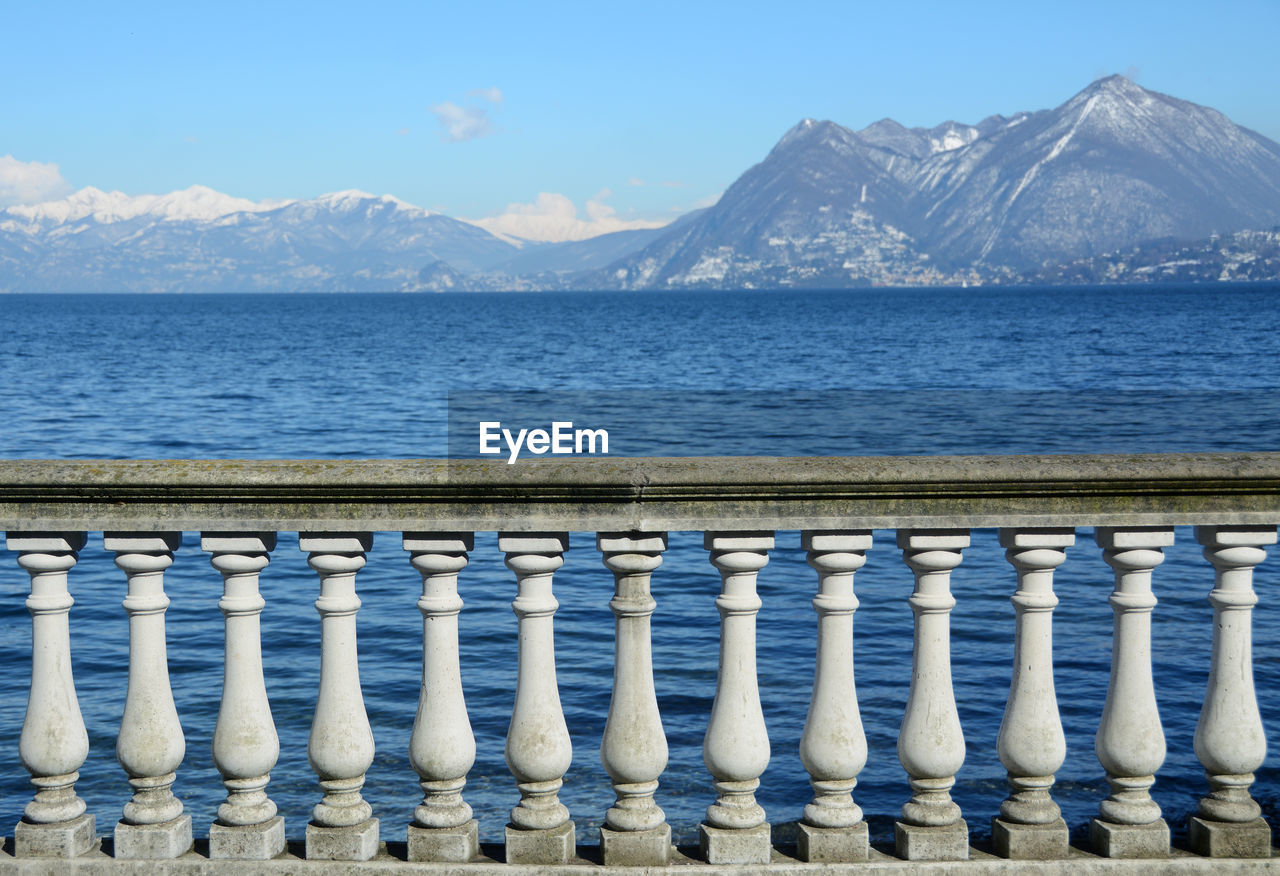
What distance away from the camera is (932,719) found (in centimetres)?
344

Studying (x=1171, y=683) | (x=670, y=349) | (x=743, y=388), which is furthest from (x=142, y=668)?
(x=670, y=349)

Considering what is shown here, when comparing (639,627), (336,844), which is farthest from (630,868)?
(336,844)

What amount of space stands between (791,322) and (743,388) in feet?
241

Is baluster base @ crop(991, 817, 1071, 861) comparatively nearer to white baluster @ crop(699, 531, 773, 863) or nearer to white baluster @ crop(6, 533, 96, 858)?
white baluster @ crop(699, 531, 773, 863)

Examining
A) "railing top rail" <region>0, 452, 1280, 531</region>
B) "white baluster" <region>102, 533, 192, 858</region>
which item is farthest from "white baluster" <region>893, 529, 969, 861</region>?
"white baluster" <region>102, 533, 192, 858</region>

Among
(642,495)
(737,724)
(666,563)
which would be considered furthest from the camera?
(666,563)

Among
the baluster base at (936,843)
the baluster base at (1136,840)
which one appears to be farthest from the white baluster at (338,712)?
the baluster base at (1136,840)

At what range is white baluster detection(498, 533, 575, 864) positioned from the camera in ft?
11.1

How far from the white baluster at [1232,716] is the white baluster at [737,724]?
4.17 ft

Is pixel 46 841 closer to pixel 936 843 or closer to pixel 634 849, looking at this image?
pixel 634 849

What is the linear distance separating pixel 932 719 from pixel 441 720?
54.8 inches

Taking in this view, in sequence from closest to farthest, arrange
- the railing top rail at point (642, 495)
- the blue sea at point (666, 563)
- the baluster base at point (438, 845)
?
the railing top rail at point (642, 495), the baluster base at point (438, 845), the blue sea at point (666, 563)

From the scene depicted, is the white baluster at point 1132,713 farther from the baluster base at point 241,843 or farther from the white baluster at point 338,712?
the baluster base at point 241,843

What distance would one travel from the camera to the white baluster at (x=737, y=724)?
3.37m
